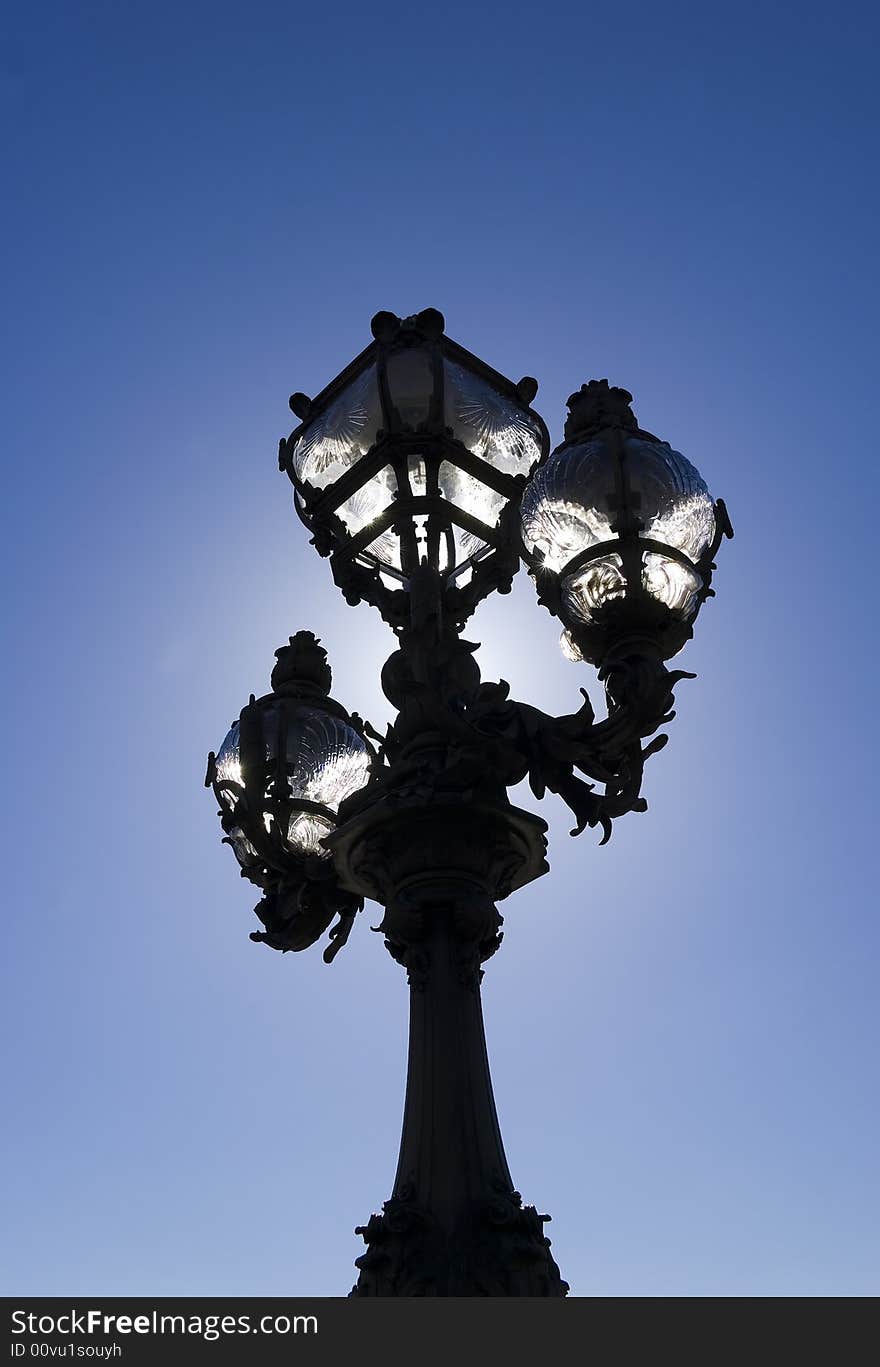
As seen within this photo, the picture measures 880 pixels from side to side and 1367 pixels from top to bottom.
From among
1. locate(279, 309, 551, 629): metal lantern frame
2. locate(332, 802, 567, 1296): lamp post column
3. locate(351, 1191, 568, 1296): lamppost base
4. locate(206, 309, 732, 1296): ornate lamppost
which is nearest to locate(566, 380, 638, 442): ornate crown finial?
locate(206, 309, 732, 1296): ornate lamppost

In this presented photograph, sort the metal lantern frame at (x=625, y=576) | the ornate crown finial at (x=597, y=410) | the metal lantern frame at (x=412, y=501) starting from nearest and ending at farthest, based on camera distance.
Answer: the metal lantern frame at (x=625, y=576), the ornate crown finial at (x=597, y=410), the metal lantern frame at (x=412, y=501)

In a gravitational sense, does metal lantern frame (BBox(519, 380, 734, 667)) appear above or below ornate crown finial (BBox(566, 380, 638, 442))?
below

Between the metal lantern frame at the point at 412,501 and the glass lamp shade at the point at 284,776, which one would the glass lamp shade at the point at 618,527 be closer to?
the metal lantern frame at the point at 412,501

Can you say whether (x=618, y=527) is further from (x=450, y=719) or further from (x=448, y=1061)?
(x=448, y=1061)

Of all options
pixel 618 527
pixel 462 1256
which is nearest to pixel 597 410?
pixel 618 527

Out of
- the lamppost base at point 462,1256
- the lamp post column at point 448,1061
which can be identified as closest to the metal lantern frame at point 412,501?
the lamp post column at point 448,1061

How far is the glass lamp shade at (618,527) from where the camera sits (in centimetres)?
390

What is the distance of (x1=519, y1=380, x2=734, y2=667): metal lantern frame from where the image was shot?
3881 mm

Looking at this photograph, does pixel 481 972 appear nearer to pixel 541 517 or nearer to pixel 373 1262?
pixel 373 1262

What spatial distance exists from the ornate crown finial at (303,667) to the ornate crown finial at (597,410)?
1.58 metres

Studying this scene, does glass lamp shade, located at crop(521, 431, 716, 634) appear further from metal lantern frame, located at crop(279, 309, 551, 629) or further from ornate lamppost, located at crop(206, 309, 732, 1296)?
metal lantern frame, located at crop(279, 309, 551, 629)

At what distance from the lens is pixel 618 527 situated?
3910 millimetres

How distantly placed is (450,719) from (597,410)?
53.1 inches
